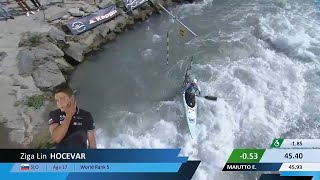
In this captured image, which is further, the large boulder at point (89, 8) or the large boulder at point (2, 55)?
the large boulder at point (89, 8)

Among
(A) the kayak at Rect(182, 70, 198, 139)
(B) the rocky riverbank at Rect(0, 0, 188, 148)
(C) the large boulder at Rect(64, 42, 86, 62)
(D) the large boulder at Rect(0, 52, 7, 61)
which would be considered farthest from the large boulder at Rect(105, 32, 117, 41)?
(A) the kayak at Rect(182, 70, 198, 139)

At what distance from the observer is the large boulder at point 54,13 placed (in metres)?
28.1

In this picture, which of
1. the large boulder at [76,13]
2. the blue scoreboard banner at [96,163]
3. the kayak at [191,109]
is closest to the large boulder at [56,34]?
the large boulder at [76,13]

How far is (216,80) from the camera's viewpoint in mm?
25516

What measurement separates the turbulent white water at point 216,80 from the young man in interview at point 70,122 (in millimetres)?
8553

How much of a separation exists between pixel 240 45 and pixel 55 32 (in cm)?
1272

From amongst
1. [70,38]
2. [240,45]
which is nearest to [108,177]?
[70,38]

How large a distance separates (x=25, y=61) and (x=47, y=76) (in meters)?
1.81

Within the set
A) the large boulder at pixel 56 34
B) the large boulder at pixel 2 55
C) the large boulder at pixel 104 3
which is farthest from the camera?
the large boulder at pixel 104 3

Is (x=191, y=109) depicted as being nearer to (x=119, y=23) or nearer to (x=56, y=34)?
(x=119, y=23)

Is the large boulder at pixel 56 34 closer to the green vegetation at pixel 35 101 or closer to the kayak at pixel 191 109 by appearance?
the green vegetation at pixel 35 101

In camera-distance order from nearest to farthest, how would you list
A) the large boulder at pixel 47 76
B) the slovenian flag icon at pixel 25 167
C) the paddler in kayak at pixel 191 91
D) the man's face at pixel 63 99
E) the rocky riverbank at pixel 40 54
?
1. the man's face at pixel 63 99
2. the slovenian flag icon at pixel 25 167
3. the rocky riverbank at pixel 40 54
4. the paddler in kayak at pixel 191 91
5. the large boulder at pixel 47 76
